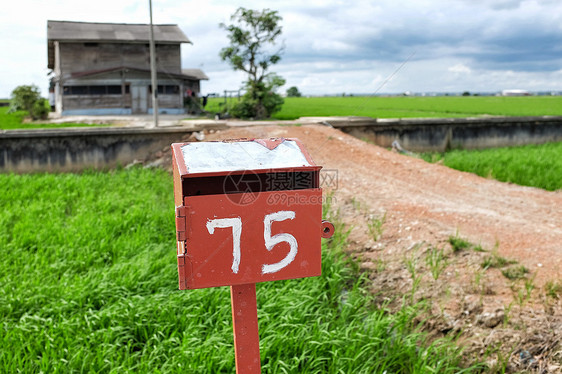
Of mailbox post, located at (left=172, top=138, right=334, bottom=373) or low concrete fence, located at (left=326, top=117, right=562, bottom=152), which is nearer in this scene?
mailbox post, located at (left=172, top=138, right=334, bottom=373)

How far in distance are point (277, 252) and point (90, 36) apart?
21.4m

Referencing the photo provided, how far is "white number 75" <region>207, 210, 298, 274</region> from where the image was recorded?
1.62 m

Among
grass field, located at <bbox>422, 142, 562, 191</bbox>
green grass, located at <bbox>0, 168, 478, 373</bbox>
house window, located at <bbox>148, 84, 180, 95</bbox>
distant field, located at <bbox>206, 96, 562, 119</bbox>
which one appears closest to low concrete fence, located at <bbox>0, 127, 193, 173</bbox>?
green grass, located at <bbox>0, 168, 478, 373</bbox>

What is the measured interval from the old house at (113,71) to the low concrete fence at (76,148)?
11290 millimetres

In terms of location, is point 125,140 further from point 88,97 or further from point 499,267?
point 88,97

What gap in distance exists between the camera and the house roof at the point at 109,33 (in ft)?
66.7

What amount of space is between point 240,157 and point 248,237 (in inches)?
11.1

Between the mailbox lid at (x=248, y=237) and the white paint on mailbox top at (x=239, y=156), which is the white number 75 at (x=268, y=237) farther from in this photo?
the white paint on mailbox top at (x=239, y=156)

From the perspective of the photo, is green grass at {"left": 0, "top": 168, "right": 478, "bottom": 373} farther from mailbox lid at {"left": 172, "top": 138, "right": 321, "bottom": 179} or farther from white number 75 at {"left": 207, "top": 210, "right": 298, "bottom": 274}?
mailbox lid at {"left": 172, "top": 138, "right": 321, "bottom": 179}

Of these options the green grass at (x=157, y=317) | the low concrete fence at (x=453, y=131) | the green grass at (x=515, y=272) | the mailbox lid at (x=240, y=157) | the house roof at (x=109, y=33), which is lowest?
the green grass at (x=157, y=317)

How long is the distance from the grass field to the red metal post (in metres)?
7.81

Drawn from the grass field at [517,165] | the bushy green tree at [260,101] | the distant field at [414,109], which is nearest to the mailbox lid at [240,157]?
the grass field at [517,165]

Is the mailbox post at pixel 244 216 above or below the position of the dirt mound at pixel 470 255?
above

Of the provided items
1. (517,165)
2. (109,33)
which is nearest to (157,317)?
(517,165)
